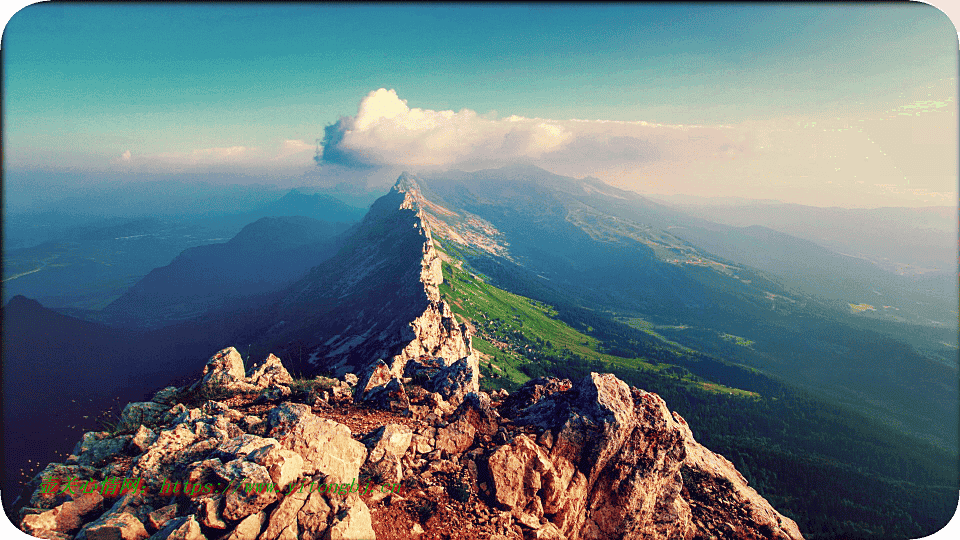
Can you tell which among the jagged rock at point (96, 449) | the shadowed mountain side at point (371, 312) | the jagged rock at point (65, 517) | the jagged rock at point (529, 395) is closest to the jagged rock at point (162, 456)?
the jagged rock at point (65, 517)

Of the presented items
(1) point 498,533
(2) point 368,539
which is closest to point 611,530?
(1) point 498,533

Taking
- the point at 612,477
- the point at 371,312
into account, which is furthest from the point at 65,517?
the point at 371,312

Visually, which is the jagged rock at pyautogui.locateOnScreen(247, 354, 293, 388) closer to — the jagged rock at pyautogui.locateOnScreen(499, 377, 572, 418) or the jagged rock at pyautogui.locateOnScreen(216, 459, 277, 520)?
the jagged rock at pyautogui.locateOnScreen(216, 459, 277, 520)

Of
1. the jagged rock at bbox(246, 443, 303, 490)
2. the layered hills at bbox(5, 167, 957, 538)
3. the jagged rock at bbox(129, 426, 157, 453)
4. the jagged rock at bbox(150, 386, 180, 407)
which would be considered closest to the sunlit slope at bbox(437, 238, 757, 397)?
the layered hills at bbox(5, 167, 957, 538)

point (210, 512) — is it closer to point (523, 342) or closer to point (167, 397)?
point (167, 397)

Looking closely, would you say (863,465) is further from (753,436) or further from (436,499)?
(436,499)

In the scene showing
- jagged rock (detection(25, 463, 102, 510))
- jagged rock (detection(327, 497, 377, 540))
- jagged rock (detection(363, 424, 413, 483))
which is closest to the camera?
jagged rock (detection(327, 497, 377, 540))
